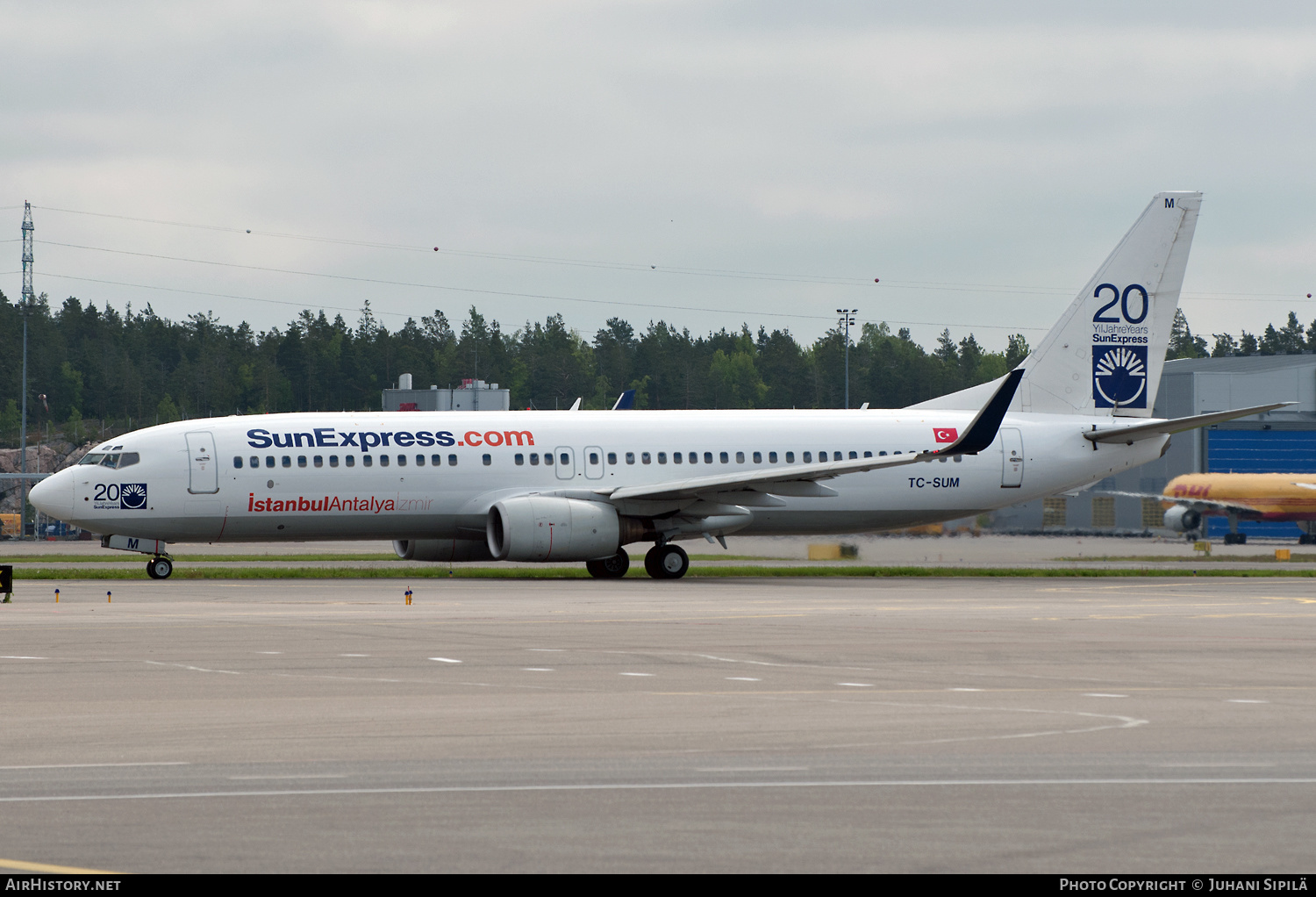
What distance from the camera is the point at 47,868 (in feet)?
27.4

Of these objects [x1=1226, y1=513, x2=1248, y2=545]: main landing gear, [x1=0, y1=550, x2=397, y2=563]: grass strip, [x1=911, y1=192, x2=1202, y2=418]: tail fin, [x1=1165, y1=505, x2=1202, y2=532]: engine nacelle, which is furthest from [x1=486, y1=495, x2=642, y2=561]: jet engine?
[x1=1226, y1=513, x2=1248, y2=545]: main landing gear

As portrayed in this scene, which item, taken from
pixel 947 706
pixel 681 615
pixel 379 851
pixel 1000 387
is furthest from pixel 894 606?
pixel 379 851

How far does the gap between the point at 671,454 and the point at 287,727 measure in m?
28.7

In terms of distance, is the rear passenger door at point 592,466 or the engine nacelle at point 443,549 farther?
the engine nacelle at point 443,549

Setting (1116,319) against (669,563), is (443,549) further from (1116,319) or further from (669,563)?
(1116,319)

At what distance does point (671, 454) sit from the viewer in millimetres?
42094

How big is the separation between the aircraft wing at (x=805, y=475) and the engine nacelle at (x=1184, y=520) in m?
38.4

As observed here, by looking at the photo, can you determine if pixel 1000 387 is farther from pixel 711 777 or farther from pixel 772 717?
pixel 711 777

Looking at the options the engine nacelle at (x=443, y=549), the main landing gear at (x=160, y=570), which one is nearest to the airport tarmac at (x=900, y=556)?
the engine nacelle at (x=443, y=549)

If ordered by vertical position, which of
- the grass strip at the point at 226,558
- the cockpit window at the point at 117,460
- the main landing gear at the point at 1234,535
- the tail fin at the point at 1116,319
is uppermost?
Answer: the tail fin at the point at 1116,319

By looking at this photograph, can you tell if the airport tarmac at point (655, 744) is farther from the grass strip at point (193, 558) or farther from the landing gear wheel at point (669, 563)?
the grass strip at point (193, 558)

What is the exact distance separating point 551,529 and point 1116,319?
57.5 ft
